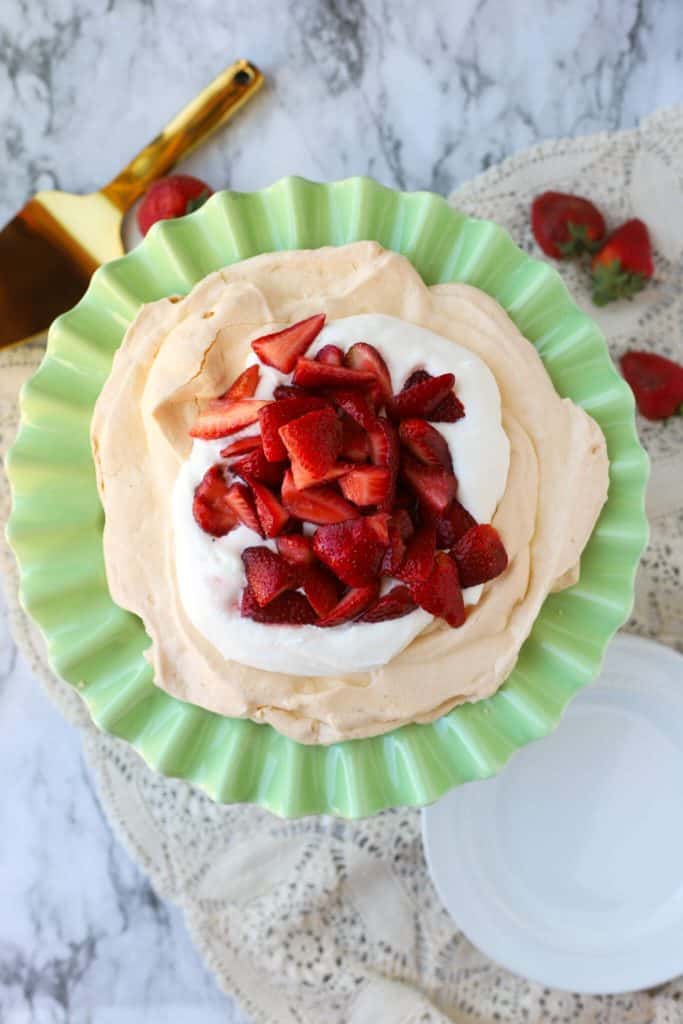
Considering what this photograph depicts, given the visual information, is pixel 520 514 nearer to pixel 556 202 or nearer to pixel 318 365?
pixel 318 365

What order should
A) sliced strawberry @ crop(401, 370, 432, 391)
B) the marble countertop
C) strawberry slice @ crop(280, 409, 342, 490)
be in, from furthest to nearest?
the marble countertop, sliced strawberry @ crop(401, 370, 432, 391), strawberry slice @ crop(280, 409, 342, 490)

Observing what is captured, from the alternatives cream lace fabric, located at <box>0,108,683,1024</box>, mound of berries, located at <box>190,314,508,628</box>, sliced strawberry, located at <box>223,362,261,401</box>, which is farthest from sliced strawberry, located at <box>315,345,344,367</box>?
cream lace fabric, located at <box>0,108,683,1024</box>

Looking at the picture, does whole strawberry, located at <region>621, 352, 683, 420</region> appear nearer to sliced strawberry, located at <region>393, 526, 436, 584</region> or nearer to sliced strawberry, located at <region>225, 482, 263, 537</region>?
sliced strawberry, located at <region>393, 526, 436, 584</region>

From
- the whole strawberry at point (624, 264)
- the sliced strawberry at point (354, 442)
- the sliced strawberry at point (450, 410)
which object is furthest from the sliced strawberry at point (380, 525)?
the whole strawberry at point (624, 264)

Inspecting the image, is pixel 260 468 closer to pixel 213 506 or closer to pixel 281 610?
pixel 213 506

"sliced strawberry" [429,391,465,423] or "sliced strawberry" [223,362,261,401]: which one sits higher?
"sliced strawberry" [223,362,261,401]

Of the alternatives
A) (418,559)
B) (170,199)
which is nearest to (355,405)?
(418,559)
